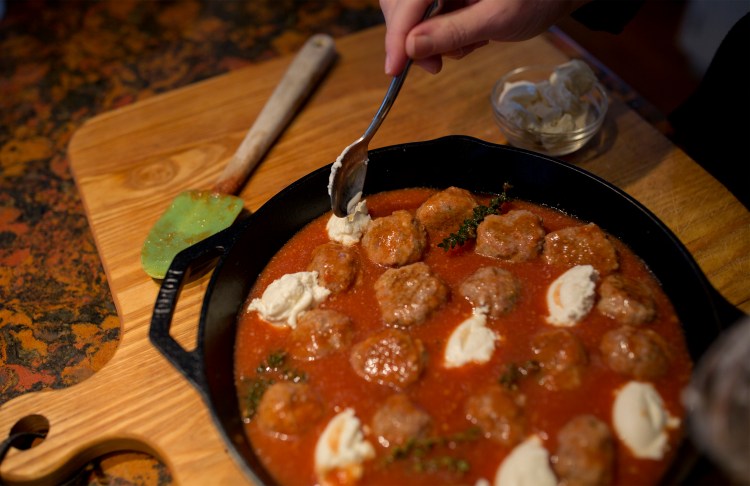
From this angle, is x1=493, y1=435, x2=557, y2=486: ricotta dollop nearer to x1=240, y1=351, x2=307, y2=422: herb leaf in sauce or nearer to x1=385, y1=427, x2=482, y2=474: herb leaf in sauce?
x1=385, y1=427, x2=482, y2=474: herb leaf in sauce

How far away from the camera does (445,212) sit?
2.90m

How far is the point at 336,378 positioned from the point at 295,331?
0.90 ft

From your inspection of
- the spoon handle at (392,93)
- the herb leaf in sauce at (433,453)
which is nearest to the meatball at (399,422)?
the herb leaf in sauce at (433,453)

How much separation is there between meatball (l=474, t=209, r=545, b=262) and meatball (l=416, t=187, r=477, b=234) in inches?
4.9

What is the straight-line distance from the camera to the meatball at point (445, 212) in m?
2.90

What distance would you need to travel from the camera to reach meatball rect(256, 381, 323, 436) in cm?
229

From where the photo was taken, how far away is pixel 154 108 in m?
4.02

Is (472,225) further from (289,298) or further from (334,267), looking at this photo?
(289,298)

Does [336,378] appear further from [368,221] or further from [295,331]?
[368,221]

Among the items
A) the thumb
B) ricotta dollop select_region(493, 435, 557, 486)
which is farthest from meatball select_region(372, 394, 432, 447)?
the thumb

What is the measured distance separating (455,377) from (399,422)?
1.03 ft

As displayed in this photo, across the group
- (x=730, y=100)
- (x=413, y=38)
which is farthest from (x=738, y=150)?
(x=413, y=38)

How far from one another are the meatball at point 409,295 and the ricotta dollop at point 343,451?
0.50 meters

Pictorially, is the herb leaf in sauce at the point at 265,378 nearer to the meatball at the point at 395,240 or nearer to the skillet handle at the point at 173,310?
the skillet handle at the point at 173,310
